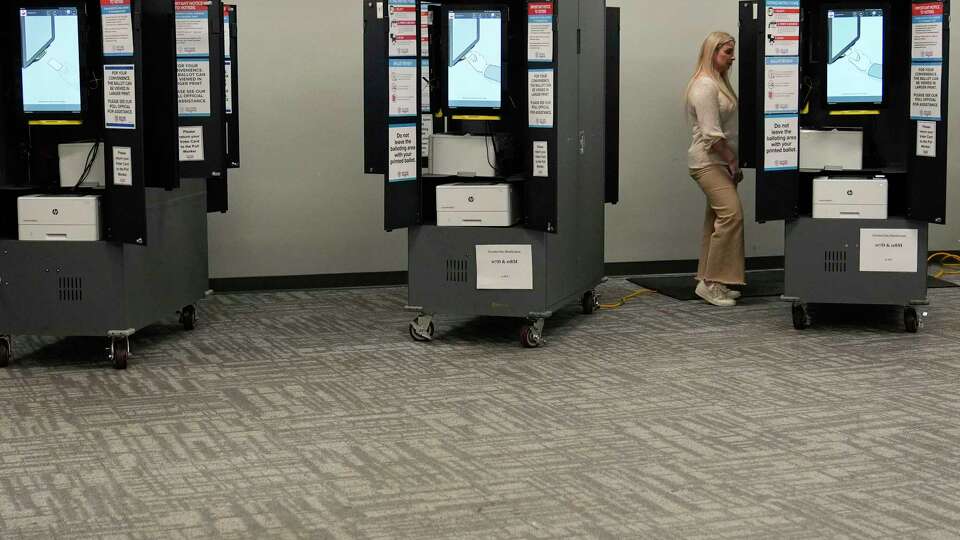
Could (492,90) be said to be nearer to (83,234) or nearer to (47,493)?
(83,234)

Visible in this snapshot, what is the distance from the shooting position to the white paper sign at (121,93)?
16.9ft

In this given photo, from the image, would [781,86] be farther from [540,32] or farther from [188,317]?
[188,317]

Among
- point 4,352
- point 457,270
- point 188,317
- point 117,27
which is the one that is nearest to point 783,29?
point 457,270

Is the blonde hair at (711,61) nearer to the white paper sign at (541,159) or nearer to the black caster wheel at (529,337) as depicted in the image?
the white paper sign at (541,159)

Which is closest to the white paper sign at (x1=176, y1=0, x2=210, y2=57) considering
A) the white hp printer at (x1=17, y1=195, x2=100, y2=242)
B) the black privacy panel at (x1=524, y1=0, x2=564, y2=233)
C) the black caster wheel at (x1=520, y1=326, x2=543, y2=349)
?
the white hp printer at (x1=17, y1=195, x2=100, y2=242)

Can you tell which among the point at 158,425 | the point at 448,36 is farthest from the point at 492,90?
the point at 158,425

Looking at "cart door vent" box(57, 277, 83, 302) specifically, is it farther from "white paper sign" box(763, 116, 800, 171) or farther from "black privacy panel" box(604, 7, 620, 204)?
"white paper sign" box(763, 116, 800, 171)

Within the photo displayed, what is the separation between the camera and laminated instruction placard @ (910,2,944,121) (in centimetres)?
575

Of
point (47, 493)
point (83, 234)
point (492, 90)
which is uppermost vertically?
point (492, 90)

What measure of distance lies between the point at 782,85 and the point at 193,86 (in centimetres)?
265

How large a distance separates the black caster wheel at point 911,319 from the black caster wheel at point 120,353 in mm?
3422

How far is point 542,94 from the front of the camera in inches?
219

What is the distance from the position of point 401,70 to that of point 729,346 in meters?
1.86

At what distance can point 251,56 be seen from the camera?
727 cm
